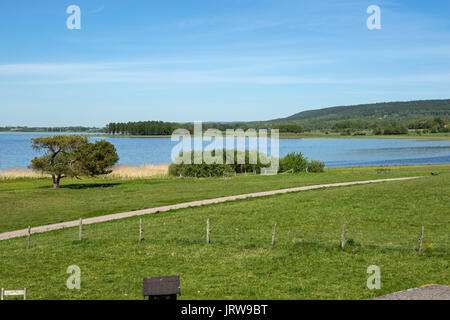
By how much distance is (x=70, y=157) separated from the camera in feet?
205

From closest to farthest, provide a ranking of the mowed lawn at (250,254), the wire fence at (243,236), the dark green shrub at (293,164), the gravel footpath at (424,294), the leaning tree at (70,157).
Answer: the gravel footpath at (424,294) → the mowed lawn at (250,254) → the wire fence at (243,236) → the leaning tree at (70,157) → the dark green shrub at (293,164)

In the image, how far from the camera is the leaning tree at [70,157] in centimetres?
6103

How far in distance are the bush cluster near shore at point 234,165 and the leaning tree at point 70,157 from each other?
18.3m

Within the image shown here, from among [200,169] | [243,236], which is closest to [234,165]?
[200,169]

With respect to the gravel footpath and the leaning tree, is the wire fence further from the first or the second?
the leaning tree

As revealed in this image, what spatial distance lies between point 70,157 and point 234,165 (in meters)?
34.3

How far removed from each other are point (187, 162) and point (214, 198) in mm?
32908

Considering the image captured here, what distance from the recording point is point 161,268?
2084 cm

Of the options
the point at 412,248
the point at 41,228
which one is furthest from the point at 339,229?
the point at 41,228

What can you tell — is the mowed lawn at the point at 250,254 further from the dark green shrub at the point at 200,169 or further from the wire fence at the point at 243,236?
the dark green shrub at the point at 200,169

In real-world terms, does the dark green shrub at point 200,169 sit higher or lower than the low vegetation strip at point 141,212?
higher

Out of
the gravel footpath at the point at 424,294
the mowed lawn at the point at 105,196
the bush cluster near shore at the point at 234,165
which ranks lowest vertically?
the mowed lawn at the point at 105,196

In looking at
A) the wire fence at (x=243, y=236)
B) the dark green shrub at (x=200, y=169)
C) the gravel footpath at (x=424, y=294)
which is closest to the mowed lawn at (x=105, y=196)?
the wire fence at (x=243, y=236)
